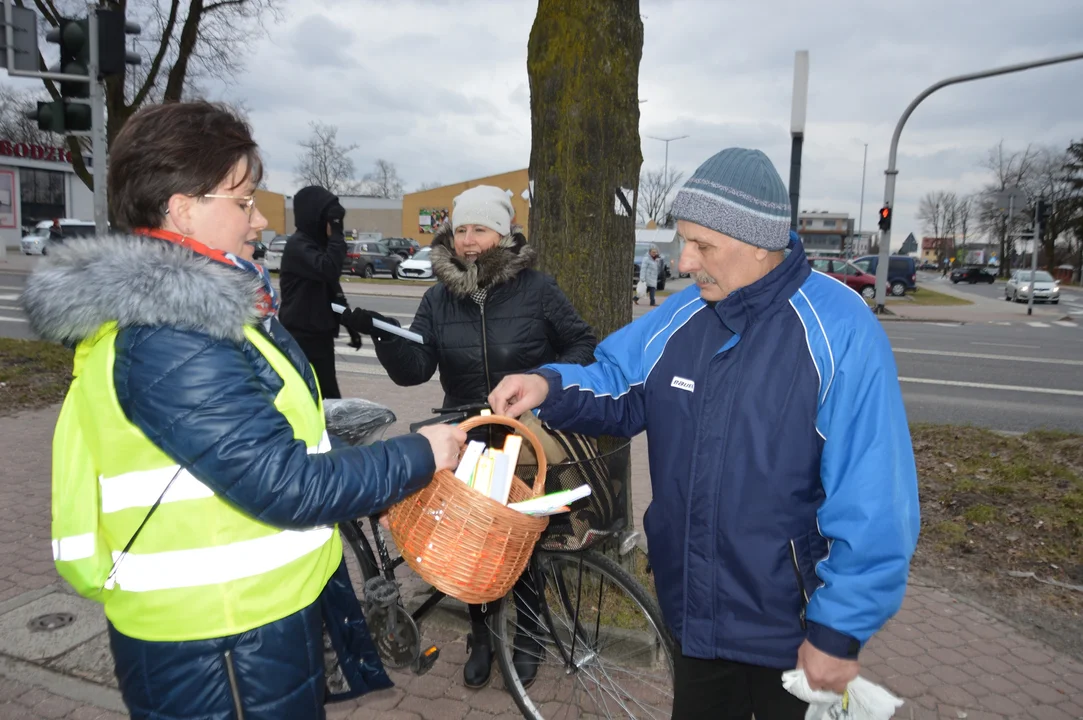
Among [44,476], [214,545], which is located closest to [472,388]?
[214,545]

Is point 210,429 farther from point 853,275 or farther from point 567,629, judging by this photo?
point 853,275

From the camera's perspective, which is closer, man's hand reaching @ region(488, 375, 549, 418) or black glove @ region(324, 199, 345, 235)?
man's hand reaching @ region(488, 375, 549, 418)

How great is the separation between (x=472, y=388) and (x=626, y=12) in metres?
1.88

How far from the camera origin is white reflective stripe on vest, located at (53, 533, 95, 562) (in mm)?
1625

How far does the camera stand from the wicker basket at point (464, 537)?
200 cm

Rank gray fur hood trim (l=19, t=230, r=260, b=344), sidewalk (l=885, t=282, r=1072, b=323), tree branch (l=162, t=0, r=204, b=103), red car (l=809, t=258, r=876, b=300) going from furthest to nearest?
red car (l=809, t=258, r=876, b=300) → sidewalk (l=885, t=282, r=1072, b=323) → tree branch (l=162, t=0, r=204, b=103) → gray fur hood trim (l=19, t=230, r=260, b=344)

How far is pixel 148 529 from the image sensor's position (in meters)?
1.61

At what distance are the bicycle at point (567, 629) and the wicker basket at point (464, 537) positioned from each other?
44 cm

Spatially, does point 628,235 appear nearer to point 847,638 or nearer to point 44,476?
point 847,638

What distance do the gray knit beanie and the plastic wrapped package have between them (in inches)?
62.3

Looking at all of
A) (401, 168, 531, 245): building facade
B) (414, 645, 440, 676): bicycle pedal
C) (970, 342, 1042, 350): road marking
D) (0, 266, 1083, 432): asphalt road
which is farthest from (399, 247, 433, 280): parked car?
(401, 168, 531, 245): building facade

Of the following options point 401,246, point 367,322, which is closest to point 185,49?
point 367,322

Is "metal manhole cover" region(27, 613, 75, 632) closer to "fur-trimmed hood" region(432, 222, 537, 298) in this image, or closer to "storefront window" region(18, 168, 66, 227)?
"fur-trimmed hood" region(432, 222, 537, 298)

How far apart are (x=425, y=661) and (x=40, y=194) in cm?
5782
